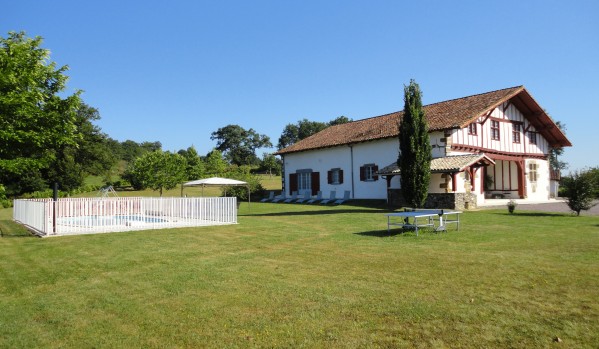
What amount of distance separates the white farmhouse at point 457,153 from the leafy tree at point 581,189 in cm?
432

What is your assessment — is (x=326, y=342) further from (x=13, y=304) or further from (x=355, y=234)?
(x=355, y=234)

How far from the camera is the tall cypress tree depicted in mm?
17562

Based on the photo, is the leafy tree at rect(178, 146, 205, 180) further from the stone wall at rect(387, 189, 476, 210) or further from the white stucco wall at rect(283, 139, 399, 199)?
Result: the stone wall at rect(387, 189, 476, 210)

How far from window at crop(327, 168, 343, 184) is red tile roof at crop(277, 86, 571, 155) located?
70.7 inches

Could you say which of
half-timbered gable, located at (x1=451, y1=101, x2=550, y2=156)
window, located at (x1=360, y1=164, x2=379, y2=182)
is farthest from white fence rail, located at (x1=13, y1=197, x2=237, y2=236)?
half-timbered gable, located at (x1=451, y1=101, x2=550, y2=156)

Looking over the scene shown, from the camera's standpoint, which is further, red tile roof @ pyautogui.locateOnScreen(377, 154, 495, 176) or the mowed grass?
red tile roof @ pyautogui.locateOnScreen(377, 154, 495, 176)

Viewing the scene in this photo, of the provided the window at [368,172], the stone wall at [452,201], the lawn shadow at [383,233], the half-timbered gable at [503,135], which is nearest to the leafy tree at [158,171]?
the window at [368,172]

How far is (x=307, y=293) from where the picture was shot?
5.54 metres

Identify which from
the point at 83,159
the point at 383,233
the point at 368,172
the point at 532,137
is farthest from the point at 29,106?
the point at 83,159

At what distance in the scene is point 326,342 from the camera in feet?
12.7

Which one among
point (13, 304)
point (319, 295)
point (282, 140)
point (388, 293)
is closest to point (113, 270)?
point (13, 304)

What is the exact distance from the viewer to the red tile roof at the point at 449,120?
23.1 meters

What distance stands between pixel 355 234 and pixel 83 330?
836 cm

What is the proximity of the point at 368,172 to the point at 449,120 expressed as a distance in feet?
19.2
